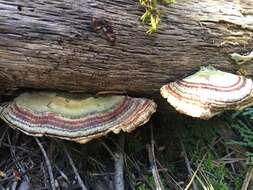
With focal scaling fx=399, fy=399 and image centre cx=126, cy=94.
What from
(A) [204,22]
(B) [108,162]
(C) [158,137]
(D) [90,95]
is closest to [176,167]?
(C) [158,137]

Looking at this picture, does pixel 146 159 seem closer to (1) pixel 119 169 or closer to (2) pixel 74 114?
(1) pixel 119 169

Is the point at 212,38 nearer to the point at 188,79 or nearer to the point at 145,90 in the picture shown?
the point at 188,79

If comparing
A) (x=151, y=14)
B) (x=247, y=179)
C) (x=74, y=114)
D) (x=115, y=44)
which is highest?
(x=151, y=14)

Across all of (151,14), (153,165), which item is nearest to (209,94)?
(151,14)

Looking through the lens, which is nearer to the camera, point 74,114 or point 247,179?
point 74,114

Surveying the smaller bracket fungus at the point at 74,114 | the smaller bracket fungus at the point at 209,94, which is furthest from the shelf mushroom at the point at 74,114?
the smaller bracket fungus at the point at 209,94
